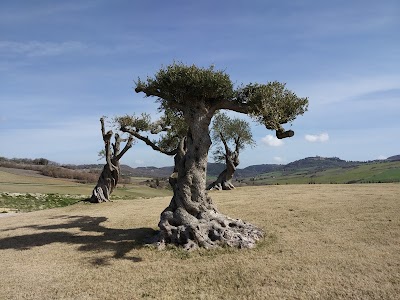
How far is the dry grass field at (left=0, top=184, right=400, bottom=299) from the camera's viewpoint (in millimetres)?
13922

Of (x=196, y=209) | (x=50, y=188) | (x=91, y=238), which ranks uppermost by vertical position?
(x=196, y=209)

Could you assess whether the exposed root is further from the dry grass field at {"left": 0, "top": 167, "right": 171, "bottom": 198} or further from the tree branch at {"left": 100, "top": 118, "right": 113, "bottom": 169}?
the dry grass field at {"left": 0, "top": 167, "right": 171, "bottom": 198}

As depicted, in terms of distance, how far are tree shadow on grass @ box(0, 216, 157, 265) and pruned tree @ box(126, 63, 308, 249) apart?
2.32m

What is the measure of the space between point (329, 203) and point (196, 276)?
729 inches

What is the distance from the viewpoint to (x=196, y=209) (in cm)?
2159

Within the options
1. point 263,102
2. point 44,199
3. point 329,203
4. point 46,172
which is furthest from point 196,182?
point 46,172

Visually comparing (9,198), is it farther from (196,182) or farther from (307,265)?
(307,265)

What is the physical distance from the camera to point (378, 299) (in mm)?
12617

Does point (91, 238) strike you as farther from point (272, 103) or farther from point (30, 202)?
point (30, 202)

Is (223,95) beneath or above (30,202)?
above

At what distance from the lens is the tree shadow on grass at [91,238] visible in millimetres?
20320

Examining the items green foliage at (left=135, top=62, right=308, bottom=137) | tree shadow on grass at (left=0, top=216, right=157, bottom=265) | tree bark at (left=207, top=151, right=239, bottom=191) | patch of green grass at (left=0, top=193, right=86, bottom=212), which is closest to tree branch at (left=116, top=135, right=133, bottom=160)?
patch of green grass at (left=0, top=193, right=86, bottom=212)

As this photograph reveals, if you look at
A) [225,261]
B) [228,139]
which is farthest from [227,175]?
[225,261]

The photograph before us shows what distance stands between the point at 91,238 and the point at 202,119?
1092cm
